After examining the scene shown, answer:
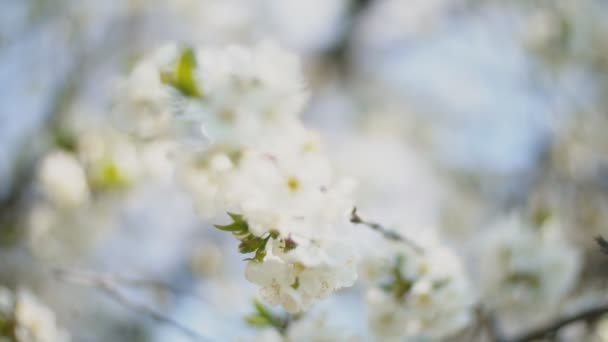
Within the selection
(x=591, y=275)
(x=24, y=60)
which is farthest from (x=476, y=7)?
(x=24, y=60)

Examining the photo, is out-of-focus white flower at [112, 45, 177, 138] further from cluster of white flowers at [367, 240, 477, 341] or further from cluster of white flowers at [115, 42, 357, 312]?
cluster of white flowers at [367, 240, 477, 341]

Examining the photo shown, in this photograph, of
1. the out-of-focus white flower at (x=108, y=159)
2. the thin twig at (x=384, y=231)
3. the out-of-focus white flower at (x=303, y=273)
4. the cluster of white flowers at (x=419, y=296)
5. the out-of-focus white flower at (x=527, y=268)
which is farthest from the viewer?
the out-of-focus white flower at (x=108, y=159)

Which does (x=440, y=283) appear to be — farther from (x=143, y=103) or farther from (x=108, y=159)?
(x=108, y=159)

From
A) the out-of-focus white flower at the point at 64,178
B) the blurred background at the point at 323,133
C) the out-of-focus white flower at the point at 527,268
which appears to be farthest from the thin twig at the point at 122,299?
the out-of-focus white flower at the point at 64,178

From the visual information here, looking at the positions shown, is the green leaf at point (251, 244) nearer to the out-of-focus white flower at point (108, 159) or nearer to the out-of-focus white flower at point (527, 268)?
the out-of-focus white flower at point (527, 268)

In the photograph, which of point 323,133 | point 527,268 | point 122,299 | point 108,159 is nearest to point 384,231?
point 122,299

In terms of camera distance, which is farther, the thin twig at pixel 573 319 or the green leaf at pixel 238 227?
the thin twig at pixel 573 319

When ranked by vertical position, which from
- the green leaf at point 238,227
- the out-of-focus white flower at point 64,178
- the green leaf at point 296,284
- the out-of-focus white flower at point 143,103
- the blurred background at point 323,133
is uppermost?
the blurred background at point 323,133
